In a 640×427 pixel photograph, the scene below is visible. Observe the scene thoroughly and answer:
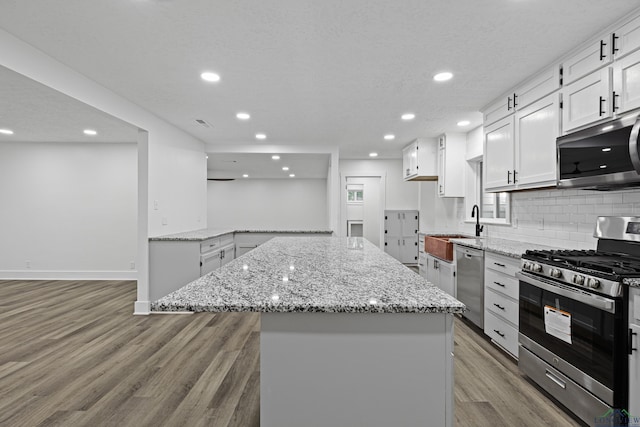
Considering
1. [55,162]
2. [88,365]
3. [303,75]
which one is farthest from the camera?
[55,162]

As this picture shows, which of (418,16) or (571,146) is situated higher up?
(418,16)

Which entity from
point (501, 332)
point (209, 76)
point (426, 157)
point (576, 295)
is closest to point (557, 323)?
point (576, 295)

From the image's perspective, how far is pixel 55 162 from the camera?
211 inches

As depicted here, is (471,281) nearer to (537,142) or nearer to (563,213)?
(563,213)

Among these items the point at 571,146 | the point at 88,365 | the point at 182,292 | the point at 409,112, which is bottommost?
the point at 88,365

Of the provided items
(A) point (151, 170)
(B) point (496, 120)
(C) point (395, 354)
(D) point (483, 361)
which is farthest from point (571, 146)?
(A) point (151, 170)

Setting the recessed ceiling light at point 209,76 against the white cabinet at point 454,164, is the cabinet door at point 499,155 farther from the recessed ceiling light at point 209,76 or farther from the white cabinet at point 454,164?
the recessed ceiling light at point 209,76

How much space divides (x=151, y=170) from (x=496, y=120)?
395 centimetres

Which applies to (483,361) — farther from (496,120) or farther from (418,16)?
(418,16)

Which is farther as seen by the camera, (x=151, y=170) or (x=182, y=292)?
(x=151, y=170)

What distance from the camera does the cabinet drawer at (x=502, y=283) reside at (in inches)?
96.8

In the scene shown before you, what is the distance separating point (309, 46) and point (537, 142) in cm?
202

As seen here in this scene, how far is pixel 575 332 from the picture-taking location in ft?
5.83

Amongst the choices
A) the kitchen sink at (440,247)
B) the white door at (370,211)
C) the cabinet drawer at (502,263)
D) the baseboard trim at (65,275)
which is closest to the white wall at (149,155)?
the baseboard trim at (65,275)
